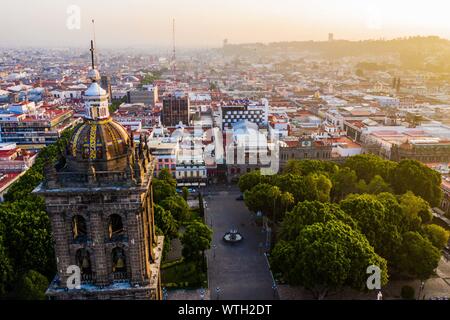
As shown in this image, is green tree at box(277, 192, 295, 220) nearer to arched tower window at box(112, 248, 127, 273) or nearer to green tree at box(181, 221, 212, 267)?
green tree at box(181, 221, 212, 267)

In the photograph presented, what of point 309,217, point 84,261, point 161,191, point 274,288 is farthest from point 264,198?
point 84,261

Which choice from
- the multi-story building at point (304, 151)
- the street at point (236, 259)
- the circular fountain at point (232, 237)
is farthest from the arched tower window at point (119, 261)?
the multi-story building at point (304, 151)

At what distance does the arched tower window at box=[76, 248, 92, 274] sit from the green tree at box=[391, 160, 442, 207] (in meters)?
48.8

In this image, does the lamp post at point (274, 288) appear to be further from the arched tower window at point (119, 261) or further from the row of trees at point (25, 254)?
the arched tower window at point (119, 261)

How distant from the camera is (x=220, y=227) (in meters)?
56.3

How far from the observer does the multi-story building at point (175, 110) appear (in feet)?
362

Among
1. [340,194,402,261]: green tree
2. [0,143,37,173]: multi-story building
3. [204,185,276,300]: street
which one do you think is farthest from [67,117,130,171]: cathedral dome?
[0,143,37,173]: multi-story building

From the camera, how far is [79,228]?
62.5 ft

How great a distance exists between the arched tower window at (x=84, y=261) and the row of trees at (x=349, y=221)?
72.2ft

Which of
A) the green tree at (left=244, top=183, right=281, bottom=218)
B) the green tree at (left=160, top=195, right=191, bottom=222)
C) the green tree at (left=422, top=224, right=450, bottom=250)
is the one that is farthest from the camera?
the green tree at (left=244, top=183, right=281, bottom=218)

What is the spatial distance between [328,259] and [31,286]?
24913mm

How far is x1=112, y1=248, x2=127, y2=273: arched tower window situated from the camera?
733 inches

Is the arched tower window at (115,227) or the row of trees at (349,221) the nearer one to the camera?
the arched tower window at (115,227)

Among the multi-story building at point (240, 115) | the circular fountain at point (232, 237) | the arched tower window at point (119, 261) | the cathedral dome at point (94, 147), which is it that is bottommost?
the circular fountain at point (232, 237)
